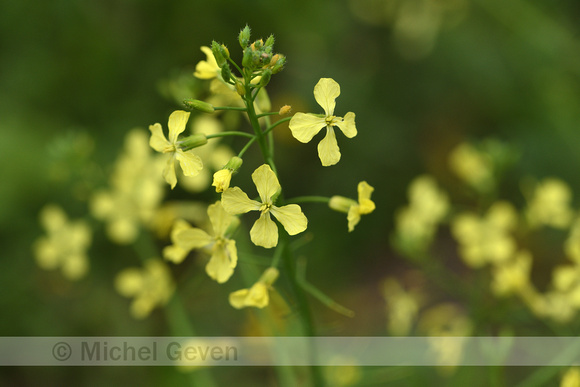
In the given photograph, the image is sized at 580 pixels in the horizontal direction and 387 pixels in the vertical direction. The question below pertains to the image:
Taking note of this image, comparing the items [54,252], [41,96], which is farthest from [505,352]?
[41,96]

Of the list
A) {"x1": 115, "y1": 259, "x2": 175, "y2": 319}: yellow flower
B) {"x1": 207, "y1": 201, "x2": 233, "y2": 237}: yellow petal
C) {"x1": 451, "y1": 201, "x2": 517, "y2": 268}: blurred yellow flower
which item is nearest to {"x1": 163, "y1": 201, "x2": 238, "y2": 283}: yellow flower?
{"x1": 207, "y1": 201, "x2": 233, "y2": 237}: yellow petal

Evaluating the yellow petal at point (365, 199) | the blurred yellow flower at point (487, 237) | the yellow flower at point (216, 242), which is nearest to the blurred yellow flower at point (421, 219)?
the blurred yellow flower at point (487, 237)

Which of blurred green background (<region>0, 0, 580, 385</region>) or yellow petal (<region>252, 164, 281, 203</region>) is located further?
blurred green background (<region>0, 0, 580, 385</region>)

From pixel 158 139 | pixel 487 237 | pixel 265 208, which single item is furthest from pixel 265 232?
pixel 487 237

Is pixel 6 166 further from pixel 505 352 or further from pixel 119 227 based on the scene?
pixel 505 352

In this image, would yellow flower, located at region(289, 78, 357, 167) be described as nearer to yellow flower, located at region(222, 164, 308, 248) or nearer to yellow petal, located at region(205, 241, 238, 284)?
yellow flower, located at region(222, 164, 308, 248)

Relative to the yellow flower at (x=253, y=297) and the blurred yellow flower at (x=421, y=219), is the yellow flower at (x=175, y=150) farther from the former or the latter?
the blurred yellow flower at (x=421, y=219)

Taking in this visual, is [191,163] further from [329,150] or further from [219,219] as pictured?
[329,150]
